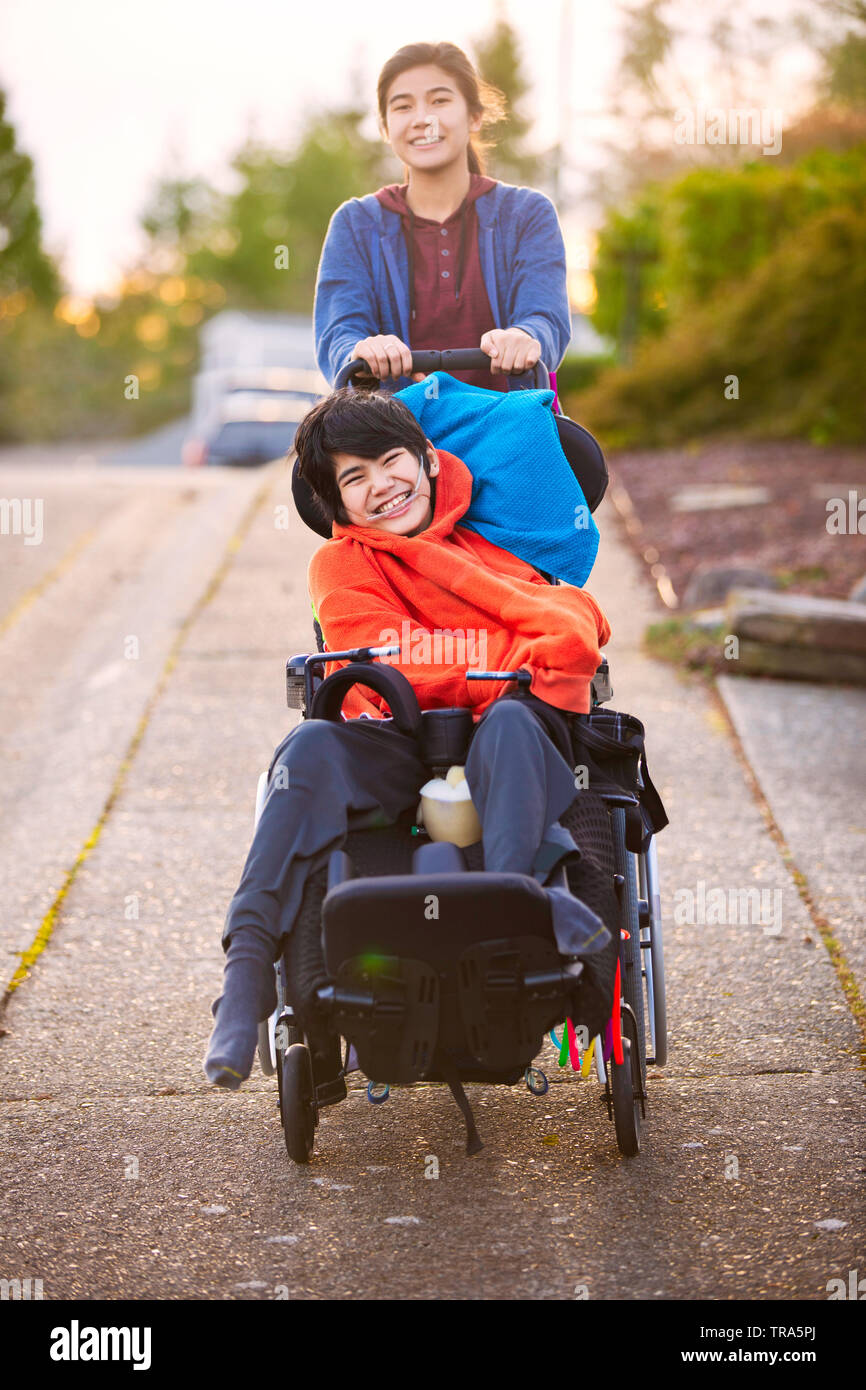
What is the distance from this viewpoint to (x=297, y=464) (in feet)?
10.6

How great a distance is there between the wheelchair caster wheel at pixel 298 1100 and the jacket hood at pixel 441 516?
3.55 ft

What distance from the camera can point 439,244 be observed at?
389 cm

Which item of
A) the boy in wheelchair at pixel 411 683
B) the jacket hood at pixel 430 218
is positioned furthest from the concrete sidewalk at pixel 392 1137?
the jacket hood at pixel 430 218

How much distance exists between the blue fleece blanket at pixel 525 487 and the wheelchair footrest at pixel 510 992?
1026 mm

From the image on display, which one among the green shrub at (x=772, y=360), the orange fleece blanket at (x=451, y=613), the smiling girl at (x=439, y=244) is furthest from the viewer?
the green shrub at (x=772, y=360)

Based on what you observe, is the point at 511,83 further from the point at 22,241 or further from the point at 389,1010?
the point at 389,1010

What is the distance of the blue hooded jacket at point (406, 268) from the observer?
12.4ft

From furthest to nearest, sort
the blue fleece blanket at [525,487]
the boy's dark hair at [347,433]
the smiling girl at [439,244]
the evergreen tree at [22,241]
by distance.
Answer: the evergreen tree at [22,241] → the smiling girl at [439,244] → the blue fleece blanket at [525,487] → the boy's dark hair at [347,433]

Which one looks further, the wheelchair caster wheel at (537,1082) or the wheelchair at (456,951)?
the wheelchair caster wheel at (537,1082)

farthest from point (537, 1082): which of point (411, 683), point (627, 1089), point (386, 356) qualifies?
point (386, 356)

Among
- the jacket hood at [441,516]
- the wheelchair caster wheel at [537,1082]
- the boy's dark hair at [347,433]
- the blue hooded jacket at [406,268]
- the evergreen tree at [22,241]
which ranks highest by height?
the evergreen tree at [22,241]

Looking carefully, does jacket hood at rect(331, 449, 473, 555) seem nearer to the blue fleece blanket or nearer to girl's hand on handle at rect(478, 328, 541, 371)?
the blue fleece blanket

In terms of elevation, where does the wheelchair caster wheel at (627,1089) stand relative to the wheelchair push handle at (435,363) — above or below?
below

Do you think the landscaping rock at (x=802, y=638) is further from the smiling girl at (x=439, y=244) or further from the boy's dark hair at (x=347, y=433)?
the boy's dark hair at (x=347, y=433)
